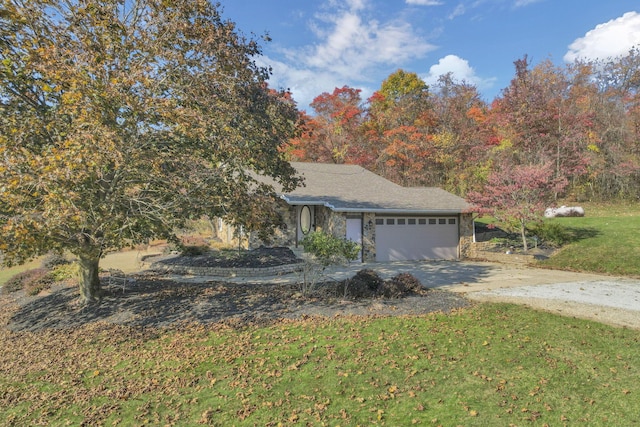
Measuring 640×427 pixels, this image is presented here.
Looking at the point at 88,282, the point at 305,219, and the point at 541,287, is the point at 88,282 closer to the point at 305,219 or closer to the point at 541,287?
the point at 305,219

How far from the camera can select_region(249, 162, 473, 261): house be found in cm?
1584

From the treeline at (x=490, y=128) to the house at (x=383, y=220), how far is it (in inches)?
377

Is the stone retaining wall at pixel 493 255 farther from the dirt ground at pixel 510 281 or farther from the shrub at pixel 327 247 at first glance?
the shrub at pixel 327 247

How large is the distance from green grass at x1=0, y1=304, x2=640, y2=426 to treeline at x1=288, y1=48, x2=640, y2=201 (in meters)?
20.2

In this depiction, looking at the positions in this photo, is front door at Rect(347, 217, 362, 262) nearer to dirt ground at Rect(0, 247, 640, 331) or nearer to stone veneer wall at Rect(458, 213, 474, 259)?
dirt ground at Rect(0, 247, 640, 331)

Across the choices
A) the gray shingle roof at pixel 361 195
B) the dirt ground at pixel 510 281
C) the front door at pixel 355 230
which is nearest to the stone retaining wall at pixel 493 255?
the dirt ground at pixel 510 281

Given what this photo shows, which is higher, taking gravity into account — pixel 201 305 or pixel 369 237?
pixel 369 237

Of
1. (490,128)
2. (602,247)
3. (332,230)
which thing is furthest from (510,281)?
(490,128)

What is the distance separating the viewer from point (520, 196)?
15.8 meters

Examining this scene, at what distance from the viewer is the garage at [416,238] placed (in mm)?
16281

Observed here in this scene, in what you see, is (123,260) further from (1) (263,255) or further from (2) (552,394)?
(2) (552,394)

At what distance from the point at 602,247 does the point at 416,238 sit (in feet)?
24.6

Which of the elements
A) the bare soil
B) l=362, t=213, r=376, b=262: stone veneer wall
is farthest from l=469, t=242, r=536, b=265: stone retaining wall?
the bare soil

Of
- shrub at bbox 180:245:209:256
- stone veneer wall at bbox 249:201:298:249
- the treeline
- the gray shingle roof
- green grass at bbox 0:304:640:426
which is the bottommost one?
green grass at bbox 0:304:640:426
